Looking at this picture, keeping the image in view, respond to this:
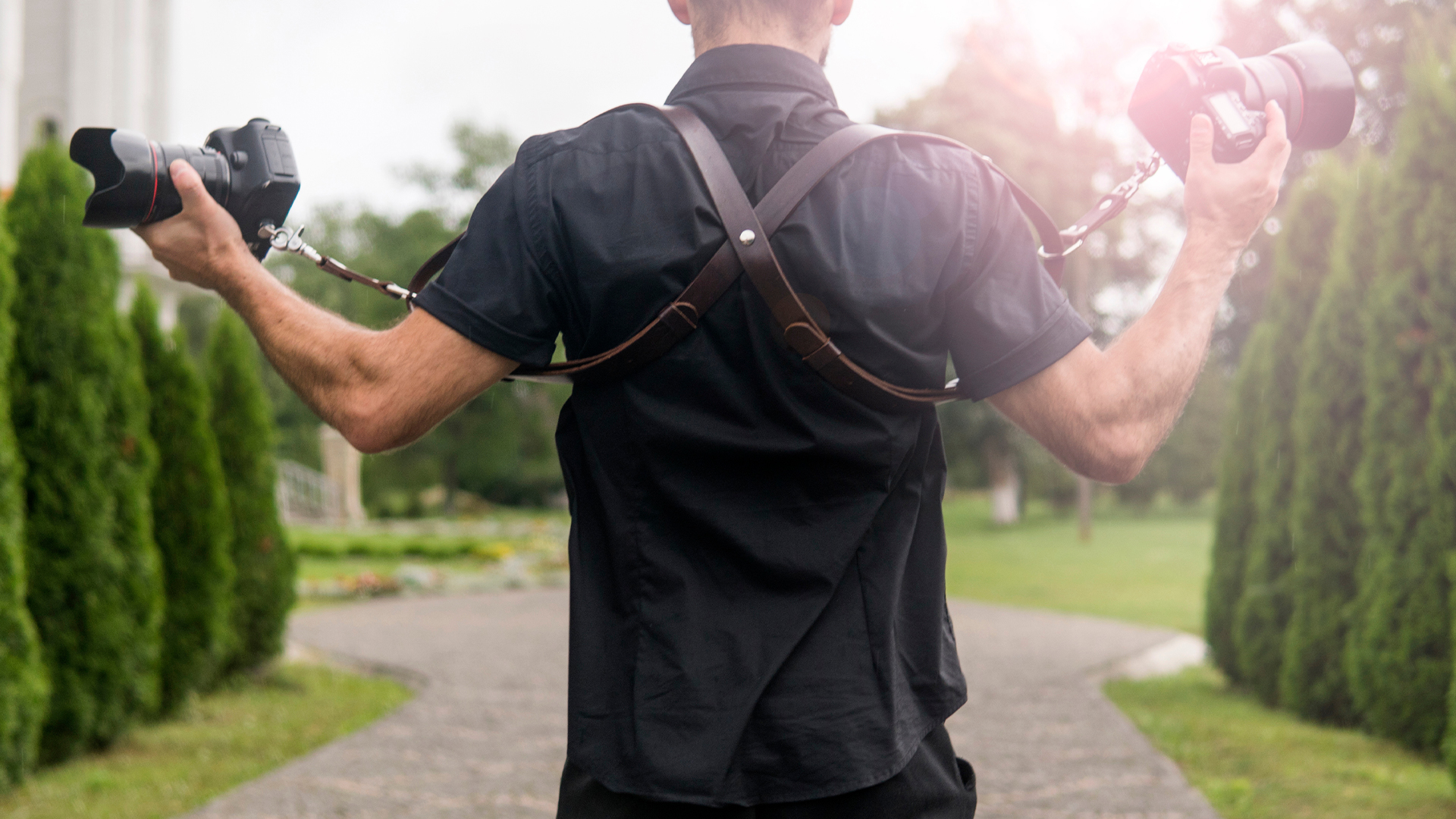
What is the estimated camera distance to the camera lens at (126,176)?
1384mm

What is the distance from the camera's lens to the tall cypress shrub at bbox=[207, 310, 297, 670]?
7.26 m

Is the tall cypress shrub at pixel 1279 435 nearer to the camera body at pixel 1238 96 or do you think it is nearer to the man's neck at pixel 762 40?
the camera body at pixel 1238 96

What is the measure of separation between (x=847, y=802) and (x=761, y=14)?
978 mm

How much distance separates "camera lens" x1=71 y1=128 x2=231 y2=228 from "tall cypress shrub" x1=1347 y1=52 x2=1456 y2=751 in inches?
204

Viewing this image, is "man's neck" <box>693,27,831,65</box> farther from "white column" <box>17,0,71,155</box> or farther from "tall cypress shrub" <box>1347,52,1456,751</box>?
"white column" <box>17,0,71,155</box>

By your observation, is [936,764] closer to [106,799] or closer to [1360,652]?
[106,799]

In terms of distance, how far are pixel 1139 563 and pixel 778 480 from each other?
19669 millimetres

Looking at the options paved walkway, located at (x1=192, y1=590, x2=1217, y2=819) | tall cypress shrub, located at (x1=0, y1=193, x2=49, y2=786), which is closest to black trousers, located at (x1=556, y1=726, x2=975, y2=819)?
paved walkway, located at (x1=192, y1=590, x2=1217, y2=819)

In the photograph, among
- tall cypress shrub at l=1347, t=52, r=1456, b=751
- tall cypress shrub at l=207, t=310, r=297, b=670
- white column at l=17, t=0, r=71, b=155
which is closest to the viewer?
tall cypress shrub at l=1347, t=52, r=1456, b=751

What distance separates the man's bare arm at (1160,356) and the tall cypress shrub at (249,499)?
6.71m

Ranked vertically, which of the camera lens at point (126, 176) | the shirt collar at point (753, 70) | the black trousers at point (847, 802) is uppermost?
the shirt collar at point (753, 70)

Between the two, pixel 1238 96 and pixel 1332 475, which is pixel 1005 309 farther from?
pixel 1332 475

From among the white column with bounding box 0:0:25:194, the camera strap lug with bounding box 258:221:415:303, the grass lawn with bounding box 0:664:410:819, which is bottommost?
the grass lawn with bounding box 0:664:410:819

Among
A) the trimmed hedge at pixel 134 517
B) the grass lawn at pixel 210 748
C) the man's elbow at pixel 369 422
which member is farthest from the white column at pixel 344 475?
the man's elbow at pixel 369 422
